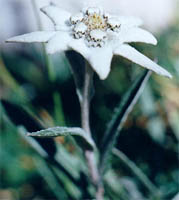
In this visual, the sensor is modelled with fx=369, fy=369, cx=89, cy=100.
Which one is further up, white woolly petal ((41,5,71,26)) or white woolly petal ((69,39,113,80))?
white woolly petal ((41,5,71,26))

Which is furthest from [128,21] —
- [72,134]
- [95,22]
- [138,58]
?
[72,134]

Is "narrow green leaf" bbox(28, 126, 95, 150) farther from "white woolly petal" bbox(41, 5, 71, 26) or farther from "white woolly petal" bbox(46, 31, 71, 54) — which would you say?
"white woolly petal" bbox(41, 5, 71, 26)

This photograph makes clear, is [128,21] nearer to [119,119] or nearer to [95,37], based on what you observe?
[95,37]

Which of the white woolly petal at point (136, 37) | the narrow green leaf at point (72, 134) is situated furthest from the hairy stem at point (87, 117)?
the white woolly petal at point (136, 37)

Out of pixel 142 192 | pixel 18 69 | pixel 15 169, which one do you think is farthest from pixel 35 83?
pixel 142 192

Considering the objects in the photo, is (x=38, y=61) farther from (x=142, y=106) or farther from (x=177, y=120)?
(x=177, y=120)

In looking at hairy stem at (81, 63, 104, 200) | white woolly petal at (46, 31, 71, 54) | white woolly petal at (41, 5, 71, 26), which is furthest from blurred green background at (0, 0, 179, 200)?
white woolly petal at (46, 31, 71, 54)
